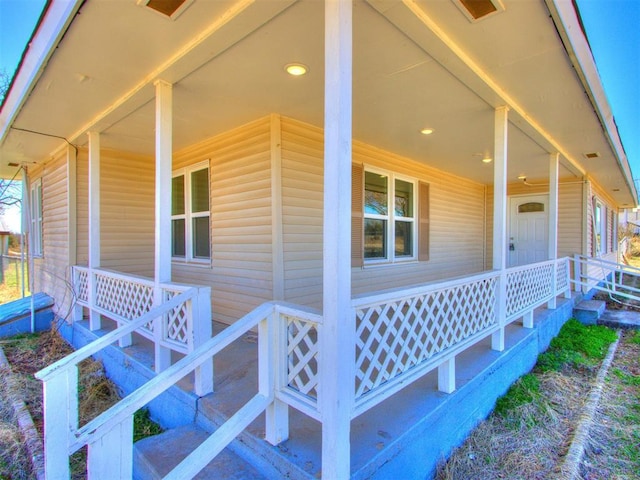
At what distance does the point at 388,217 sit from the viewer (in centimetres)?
562

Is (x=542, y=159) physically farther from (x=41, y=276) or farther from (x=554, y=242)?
(x=41, y=276)

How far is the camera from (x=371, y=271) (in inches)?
205

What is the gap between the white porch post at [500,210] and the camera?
345cm

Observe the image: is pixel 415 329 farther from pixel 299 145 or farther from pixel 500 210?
pixel 299 145

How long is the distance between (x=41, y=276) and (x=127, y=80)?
239 inches

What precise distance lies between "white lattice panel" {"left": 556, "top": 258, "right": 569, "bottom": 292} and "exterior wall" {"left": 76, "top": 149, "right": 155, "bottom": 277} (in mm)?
6925

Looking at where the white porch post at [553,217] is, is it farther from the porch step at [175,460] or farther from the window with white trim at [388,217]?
the porch step at [175,460]

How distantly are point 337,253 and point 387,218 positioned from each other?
4.10 metres

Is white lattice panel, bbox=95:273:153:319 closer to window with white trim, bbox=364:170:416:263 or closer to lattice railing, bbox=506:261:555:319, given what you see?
window with white trim, bbox=364:170:416:263

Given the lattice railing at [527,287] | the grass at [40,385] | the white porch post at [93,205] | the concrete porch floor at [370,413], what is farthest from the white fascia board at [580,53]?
the white porch post at [93,205]

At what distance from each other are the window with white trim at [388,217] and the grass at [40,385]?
3.50 meters

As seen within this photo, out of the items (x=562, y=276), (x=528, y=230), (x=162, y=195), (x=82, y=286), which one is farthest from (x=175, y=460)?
(x=528, y=230)

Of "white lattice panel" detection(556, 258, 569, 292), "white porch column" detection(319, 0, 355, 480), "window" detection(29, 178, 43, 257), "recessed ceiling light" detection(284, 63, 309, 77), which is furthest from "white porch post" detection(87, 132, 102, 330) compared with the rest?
"white lattice panel" detection(556, 258, 569, 292)

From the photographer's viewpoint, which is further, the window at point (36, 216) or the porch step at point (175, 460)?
the window at point (36, 216)
